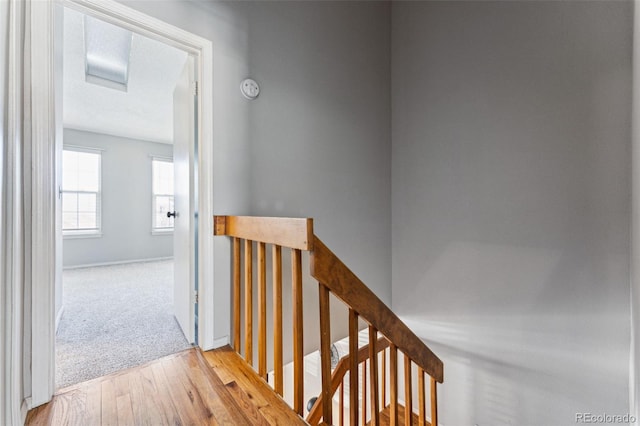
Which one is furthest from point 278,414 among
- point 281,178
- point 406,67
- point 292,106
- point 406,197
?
point 406,67

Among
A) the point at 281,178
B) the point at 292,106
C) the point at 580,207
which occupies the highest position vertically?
the point at 292,106

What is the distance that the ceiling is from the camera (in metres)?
2.52

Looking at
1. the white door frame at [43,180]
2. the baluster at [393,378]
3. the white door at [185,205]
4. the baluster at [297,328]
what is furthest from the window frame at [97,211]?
the baluster at [393,378]

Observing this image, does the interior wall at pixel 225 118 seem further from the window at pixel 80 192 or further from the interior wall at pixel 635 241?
the window at pixel 80 192

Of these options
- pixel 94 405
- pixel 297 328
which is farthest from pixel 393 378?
pixel 94 405

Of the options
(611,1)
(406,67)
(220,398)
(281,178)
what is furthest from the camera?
(406,67)

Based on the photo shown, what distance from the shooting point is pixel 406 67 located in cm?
279

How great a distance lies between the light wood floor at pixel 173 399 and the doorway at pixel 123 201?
242 mm

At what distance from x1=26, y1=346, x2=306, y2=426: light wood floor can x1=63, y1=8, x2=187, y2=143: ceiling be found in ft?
7.80

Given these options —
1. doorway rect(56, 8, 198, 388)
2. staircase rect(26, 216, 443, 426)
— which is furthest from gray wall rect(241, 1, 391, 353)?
staircase rect(26, 216, 443, 426)

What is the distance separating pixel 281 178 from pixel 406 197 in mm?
1399

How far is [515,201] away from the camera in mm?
2152

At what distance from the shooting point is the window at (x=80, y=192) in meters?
4.68

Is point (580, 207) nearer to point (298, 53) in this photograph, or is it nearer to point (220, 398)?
point (298, 53)
